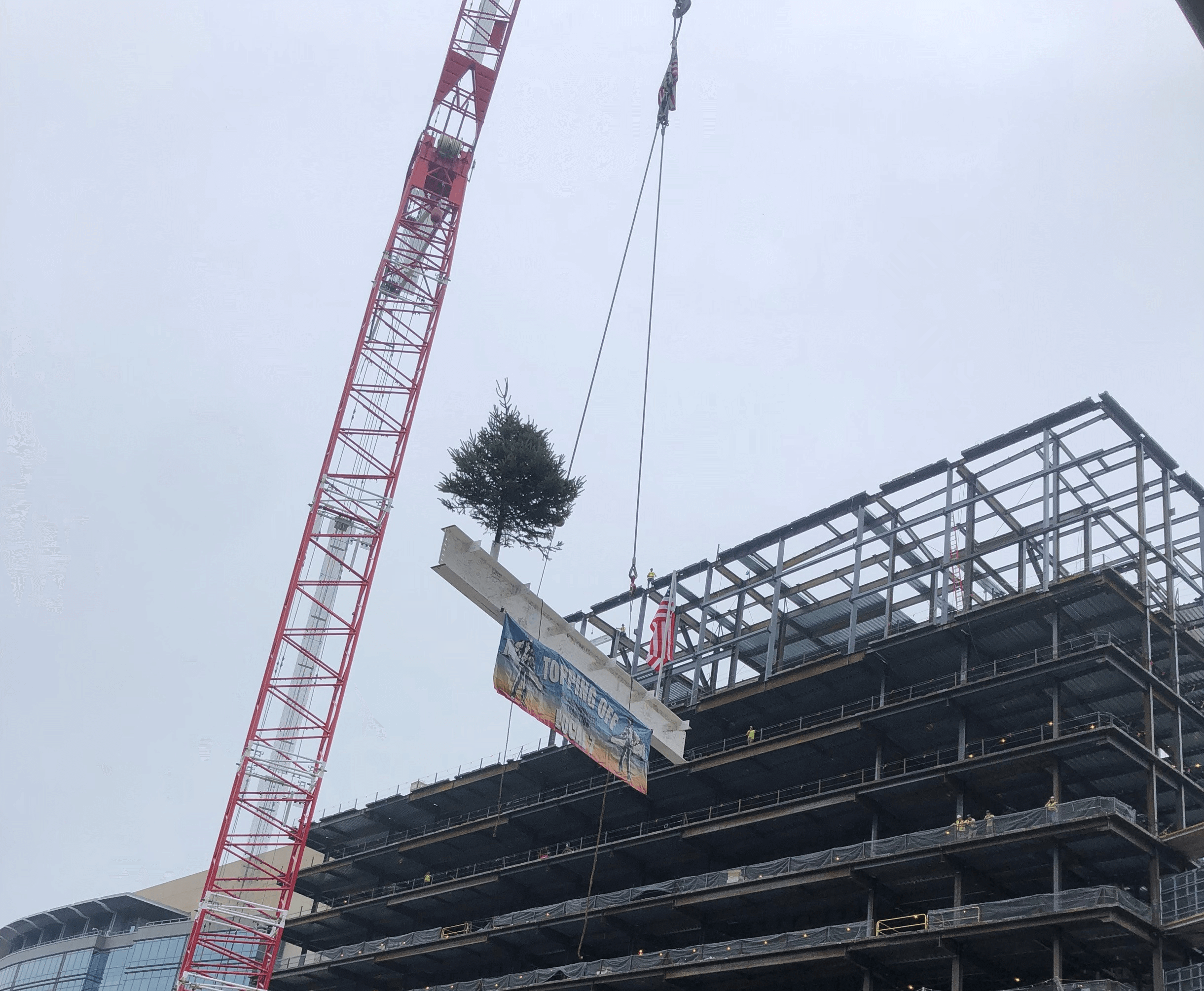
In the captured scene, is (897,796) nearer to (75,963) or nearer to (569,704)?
(569,704)

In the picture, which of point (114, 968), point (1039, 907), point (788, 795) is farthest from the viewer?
point (114, 968)

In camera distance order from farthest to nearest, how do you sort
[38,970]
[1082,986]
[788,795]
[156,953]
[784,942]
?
1. [38,970]
2. [156,953]
3. [788,795]
4. [784,942]
5. [1082,986]

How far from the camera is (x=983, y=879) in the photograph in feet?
183

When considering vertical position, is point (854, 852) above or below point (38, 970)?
below

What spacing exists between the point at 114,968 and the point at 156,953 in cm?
613

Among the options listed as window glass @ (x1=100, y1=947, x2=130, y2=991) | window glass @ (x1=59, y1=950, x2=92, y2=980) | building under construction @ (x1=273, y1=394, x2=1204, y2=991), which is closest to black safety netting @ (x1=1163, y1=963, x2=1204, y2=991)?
building under construction @ (x1=273, y1=394, x2=1204, y2=991)

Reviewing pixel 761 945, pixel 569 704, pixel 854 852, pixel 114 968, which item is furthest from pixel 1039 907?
pixel 114 968

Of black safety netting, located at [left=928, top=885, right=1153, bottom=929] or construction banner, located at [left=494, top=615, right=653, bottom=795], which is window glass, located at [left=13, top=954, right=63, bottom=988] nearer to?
black safety netting, located at [left=928, top=885, right=1153, bottom=929]

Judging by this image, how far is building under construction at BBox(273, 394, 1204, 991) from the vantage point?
2077 inches

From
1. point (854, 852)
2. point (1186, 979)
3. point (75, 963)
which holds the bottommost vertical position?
point (1186, 979)

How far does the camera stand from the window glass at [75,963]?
4724 inches

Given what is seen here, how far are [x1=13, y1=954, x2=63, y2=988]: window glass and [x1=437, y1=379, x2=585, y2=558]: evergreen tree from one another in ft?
347

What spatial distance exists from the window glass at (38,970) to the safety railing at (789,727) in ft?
148

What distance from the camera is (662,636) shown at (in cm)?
7500
